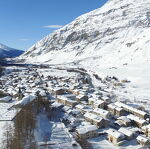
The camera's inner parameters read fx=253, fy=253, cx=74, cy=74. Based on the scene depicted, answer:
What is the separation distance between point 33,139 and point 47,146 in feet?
4.51

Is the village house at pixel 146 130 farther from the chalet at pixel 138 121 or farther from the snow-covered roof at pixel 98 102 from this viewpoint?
the snow-covered roof at pixel 98 102

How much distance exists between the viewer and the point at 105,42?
128500 mm

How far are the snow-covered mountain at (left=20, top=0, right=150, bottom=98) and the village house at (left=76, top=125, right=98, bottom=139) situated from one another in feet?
158

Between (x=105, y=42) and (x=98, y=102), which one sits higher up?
(x=105, y=42)

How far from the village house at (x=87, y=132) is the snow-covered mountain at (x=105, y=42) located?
48.1 m

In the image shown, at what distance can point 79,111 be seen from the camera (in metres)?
33.0

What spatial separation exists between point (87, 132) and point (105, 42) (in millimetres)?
106121

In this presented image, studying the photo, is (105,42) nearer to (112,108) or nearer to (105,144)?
(112,108)

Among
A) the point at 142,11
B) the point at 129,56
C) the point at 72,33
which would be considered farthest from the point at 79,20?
the point at 129,56

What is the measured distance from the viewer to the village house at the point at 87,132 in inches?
1000

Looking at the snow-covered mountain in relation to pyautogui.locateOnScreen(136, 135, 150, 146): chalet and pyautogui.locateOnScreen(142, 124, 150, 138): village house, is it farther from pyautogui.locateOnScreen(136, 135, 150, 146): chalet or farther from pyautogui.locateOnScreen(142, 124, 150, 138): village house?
pyautogui.locateOnScreen(136, 135, 150, 146): chalet

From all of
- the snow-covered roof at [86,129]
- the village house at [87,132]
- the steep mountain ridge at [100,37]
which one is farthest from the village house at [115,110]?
the steep mountain ridge at [100,37]

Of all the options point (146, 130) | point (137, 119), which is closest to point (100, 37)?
point (137, 119)

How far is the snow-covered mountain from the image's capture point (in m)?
91.8
